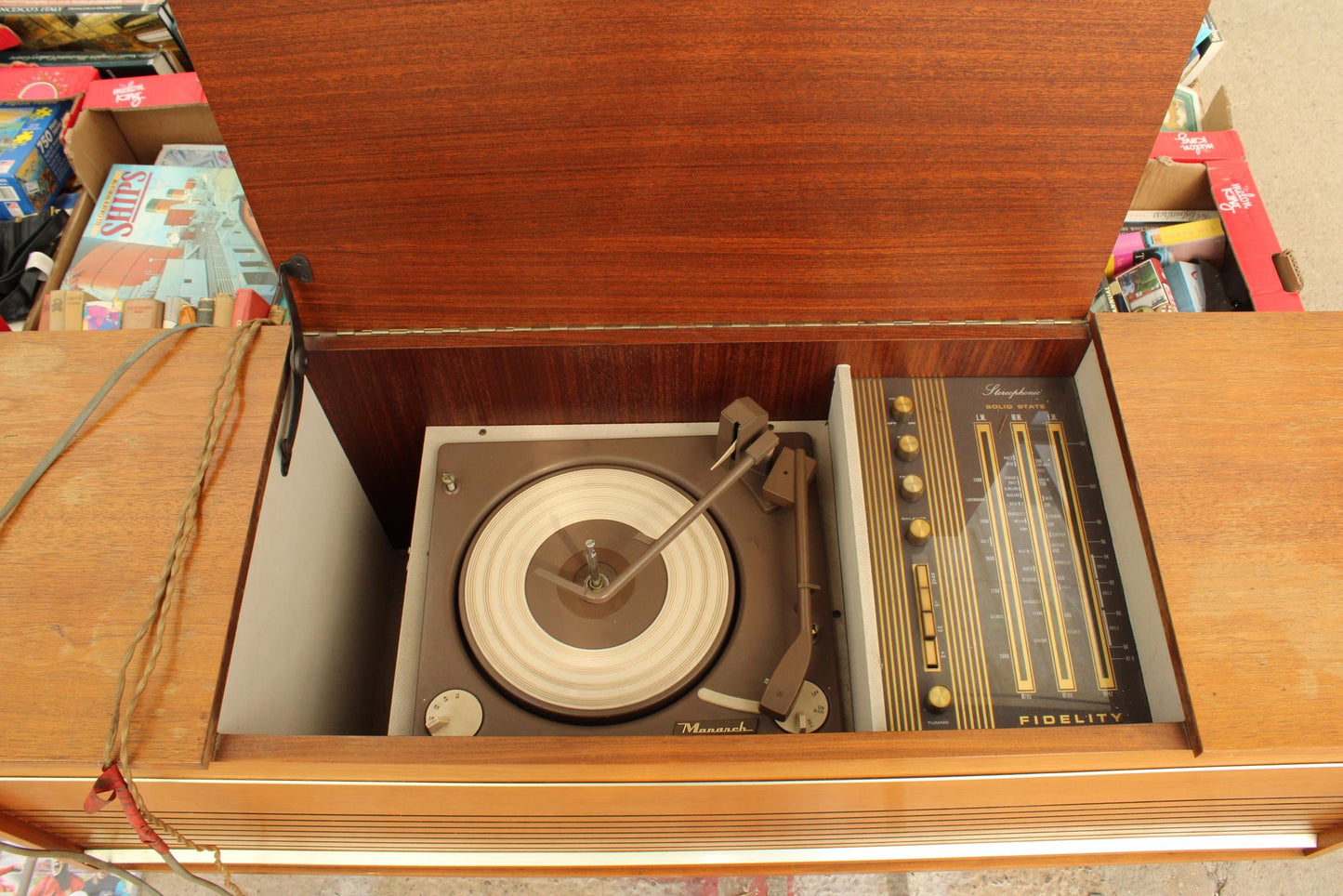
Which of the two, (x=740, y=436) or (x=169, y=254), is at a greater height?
(x=169, y=254)

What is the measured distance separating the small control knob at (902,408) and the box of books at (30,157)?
5.06 ft

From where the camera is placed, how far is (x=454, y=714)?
38.8 inches

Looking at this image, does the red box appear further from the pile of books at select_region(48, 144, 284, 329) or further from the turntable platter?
the turntable platter

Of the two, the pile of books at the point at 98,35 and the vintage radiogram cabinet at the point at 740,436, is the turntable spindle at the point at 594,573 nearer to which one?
the vintage radiogram cabinet at the point at 740,436

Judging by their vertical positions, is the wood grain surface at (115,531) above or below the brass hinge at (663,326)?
below

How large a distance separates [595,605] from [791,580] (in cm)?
22

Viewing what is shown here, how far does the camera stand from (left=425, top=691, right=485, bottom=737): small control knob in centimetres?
97

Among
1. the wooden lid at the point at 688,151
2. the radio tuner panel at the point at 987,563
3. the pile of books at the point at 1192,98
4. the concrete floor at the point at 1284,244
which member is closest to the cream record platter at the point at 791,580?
the radio tuner panel at the point at 987,563

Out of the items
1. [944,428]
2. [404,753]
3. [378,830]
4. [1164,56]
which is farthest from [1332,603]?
[378,830]

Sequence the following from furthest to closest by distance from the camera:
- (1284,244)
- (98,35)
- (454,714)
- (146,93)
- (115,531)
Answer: (1284,244) < (98,35) < (146,93) < (454,714) < (115,531)

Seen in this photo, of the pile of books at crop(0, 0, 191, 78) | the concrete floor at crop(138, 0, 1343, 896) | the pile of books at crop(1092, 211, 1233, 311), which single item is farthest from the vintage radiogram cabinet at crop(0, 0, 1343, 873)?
the pile of books at crop(0, 0, 191, 78)

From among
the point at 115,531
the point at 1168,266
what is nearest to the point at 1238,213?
the point at 1168,266

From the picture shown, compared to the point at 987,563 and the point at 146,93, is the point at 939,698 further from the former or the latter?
the point at 146,93

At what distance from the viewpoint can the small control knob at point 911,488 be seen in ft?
3.38
